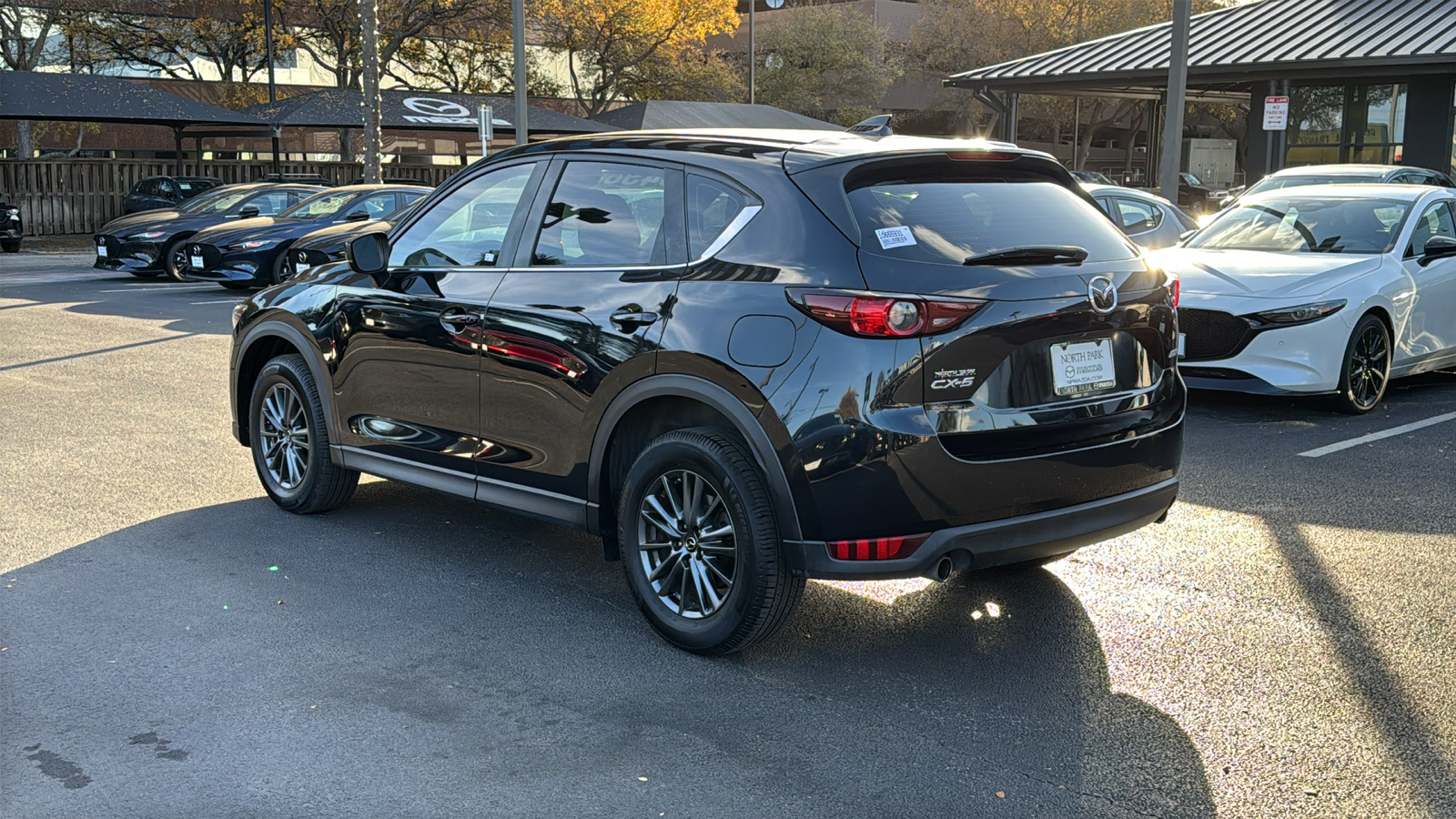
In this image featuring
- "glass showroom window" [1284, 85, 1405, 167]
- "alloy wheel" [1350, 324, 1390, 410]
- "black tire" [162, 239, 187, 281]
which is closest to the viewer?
"alloy wheel" [1350, 324, 1390, 410]

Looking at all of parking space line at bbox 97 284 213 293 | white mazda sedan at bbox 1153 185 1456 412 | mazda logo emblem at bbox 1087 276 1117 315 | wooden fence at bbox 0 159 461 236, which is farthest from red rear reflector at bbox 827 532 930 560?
wooden fence at bbox 0 159 461 236

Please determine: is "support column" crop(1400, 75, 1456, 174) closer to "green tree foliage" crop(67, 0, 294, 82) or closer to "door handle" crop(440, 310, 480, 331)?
"door handle" crop(440, 310, 480, 331)

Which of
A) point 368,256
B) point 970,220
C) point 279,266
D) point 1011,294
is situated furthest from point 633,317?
point 279,266

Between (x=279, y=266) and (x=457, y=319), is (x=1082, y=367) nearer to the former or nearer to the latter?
(x=457, y=319)

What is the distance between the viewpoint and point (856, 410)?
13.6ft

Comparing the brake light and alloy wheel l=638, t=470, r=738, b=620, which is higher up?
the brake light

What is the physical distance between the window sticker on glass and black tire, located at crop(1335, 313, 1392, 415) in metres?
5.83

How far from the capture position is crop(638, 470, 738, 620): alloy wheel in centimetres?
461

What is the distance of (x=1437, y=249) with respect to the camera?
968cm

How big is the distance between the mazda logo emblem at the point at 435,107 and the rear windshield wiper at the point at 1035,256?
29034 millimetres

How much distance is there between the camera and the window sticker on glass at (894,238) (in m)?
4.32

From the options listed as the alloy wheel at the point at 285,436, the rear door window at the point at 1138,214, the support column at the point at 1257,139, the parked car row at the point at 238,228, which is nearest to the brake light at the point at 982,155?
the alloy wheel at the point at 285,436

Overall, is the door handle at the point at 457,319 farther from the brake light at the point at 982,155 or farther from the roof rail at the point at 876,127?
the brake light at the point at 982,155

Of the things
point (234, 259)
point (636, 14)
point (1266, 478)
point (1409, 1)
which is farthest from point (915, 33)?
point (1266, 478)
